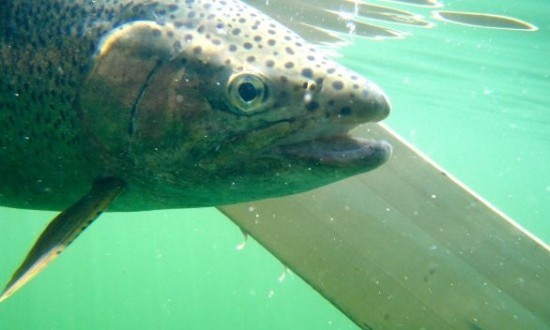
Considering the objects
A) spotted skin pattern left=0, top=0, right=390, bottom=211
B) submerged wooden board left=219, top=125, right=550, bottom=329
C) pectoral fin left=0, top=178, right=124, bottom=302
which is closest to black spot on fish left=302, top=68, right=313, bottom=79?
spotted skin pattern left=0, top=0, right=390, bottom=211

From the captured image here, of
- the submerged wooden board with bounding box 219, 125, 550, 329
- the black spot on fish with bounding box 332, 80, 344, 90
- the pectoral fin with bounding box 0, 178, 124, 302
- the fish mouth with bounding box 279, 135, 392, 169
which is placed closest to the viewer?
the pectoral fin with bounding box 0, 178, 124, 302

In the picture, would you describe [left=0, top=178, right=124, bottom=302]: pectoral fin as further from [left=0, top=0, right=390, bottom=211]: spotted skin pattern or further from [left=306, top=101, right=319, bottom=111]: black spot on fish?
[left=306, top=101, right=319, bottom=111]: black spot on fish

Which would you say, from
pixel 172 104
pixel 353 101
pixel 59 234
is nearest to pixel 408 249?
pixel 353 101

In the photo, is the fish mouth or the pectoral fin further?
the fish mouth

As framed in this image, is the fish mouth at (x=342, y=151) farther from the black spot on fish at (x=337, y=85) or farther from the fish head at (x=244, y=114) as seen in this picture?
the black spot on fish at (x=337, y=85)

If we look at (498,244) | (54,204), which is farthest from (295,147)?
(498,244)
